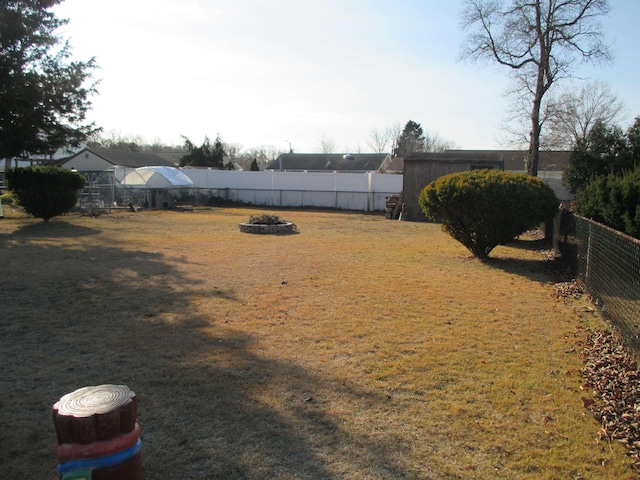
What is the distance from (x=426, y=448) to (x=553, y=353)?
A: 2.55 meters

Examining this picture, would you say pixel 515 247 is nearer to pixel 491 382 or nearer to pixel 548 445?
pixel 491 382

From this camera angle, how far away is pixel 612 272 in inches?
246

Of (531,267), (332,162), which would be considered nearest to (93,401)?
(531,267)

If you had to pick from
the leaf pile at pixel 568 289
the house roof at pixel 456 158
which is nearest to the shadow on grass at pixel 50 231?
the leaf pile at pixel 568 289

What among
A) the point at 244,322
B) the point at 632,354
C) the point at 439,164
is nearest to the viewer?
the point at 632,354

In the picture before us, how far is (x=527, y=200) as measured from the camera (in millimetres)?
9844

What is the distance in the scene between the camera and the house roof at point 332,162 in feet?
173

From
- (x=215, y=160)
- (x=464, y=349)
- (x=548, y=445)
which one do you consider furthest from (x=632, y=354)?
(x=215, y=160)

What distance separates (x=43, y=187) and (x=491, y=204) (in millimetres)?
14388

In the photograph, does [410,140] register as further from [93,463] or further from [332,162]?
[93,463]

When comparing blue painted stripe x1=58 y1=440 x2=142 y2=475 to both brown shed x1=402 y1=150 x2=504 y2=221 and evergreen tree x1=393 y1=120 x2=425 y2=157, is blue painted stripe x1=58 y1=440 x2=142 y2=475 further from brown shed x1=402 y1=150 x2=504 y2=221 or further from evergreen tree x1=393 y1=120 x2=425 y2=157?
evergreen tree x1=393 y1=120 x2=425 y2=157

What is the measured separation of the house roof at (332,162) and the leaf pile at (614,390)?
46720mm

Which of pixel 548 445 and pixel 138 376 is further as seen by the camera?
Result: pixel 138 376

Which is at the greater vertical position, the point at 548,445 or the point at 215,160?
Result: the point at 215,160
